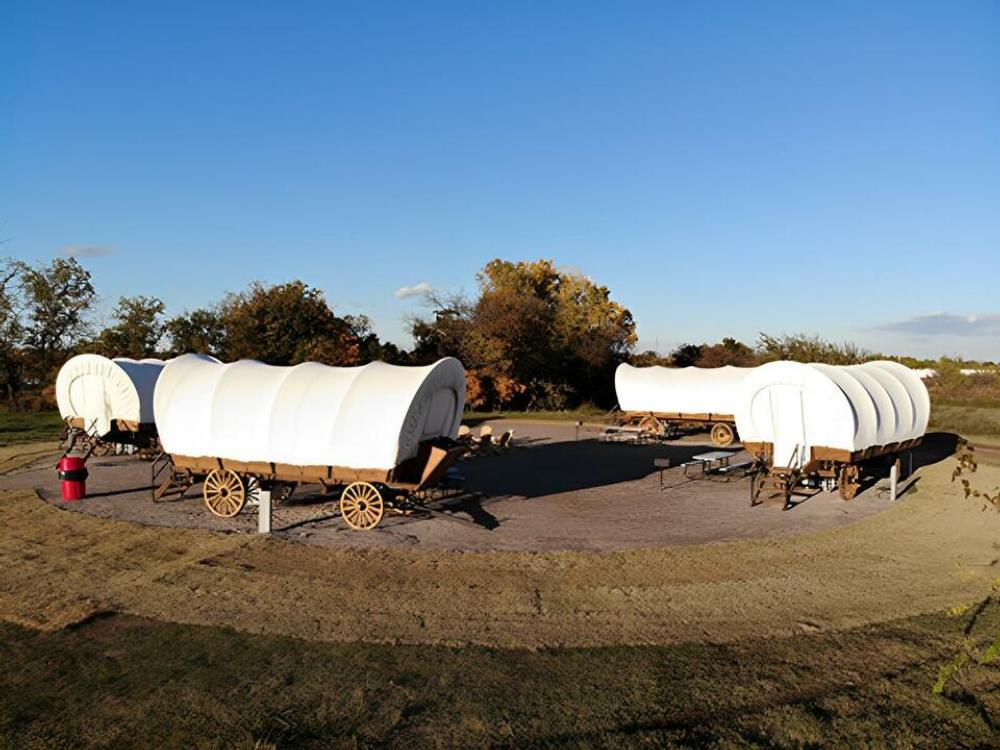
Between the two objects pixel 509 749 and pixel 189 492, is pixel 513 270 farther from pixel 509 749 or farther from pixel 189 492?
pixel 509 749

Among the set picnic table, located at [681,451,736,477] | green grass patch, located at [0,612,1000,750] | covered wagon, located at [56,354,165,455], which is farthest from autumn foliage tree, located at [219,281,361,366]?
green grass patch, located at [0,612,1000,750]

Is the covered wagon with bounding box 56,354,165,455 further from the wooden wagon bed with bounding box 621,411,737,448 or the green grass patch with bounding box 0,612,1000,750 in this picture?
the wooden wagon bed with bounding box 621,411,737,448

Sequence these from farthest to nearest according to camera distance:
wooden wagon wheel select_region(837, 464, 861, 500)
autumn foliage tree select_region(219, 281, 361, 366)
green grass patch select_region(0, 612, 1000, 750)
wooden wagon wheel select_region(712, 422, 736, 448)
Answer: autumn foliage tree select_region(219, 281, 361, 366), wooden wagon wheel select_region(712, 422, 736, 448), wooden wagon wheel select_region(837, 464, 861, 500), green grass patch select_region(0, 612, 1000, 750)

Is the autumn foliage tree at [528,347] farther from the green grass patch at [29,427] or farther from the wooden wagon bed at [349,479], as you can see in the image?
the wooden wagon bed at [349,479]

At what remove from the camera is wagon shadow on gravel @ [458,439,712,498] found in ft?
60.0

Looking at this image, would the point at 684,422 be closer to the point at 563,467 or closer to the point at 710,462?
the point at 710,462

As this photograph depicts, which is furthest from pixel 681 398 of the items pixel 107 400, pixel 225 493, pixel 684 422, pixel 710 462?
pixel 107 400

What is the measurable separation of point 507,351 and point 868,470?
84.9 ft

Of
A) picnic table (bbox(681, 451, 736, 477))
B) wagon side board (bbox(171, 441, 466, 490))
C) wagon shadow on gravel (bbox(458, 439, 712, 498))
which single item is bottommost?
wagon shadow on gravel (bbox(458, 439, 712, 498))

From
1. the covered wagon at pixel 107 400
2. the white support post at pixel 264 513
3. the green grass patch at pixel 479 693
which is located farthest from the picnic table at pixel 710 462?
the covered wagon at pixel 107 400

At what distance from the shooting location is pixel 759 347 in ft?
154

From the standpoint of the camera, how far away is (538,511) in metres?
15.2

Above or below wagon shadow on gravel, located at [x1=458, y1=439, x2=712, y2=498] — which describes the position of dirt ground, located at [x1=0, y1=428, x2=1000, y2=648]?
below

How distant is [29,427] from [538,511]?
28.4 meters
